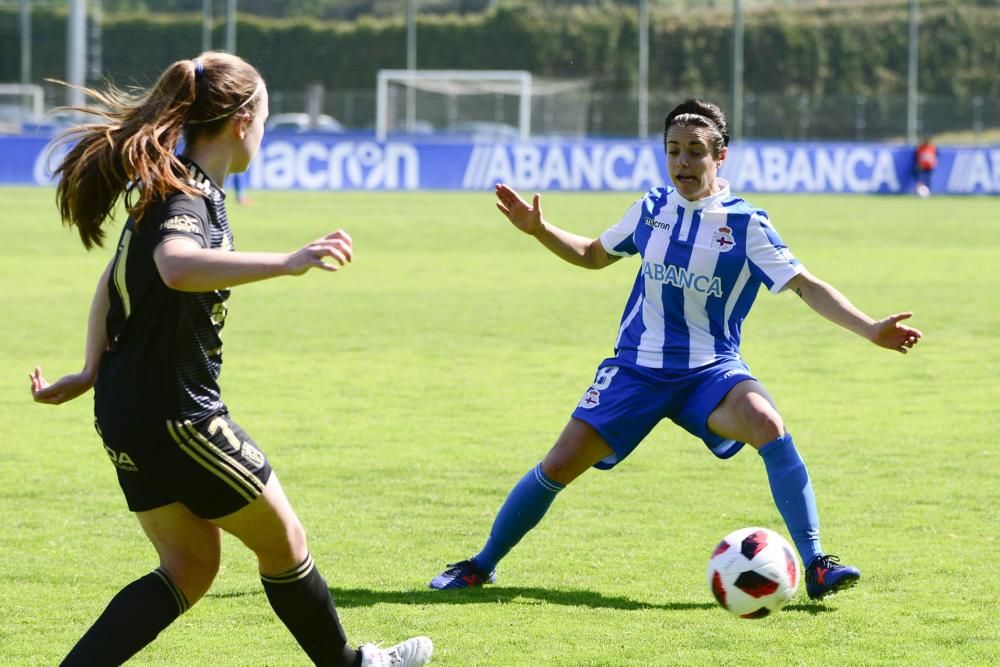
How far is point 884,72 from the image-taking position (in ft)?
171

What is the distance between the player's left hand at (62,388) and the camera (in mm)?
4199

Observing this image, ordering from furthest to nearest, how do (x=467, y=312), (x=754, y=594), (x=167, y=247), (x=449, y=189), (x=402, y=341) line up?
(x=449, y=189) → (x=467, y=312) → (x=402, y=341) → (x=754, y=594) → (x=167, y=247)

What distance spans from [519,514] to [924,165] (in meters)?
31.3

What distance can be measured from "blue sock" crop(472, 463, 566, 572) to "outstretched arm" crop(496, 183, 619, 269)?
0.85 m

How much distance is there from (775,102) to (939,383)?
34.4m

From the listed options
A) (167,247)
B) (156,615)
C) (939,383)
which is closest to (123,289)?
(167,247)

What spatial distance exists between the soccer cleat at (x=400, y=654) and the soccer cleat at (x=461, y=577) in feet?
3.68

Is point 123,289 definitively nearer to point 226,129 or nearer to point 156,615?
point 226,129

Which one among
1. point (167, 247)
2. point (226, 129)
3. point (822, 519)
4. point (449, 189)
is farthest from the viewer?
point (449, 189)

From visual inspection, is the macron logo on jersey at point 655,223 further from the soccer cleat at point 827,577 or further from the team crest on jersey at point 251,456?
the team crest on jersey at point 251,456

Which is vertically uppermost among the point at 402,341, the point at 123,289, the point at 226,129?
the point at 226,129

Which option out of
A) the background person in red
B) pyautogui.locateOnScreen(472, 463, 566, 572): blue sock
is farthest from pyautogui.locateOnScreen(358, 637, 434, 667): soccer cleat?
the background person in red

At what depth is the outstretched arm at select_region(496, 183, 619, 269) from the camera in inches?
224

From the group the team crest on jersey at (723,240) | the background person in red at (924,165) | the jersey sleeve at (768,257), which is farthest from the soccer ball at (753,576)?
the background person in red at (924,165)
